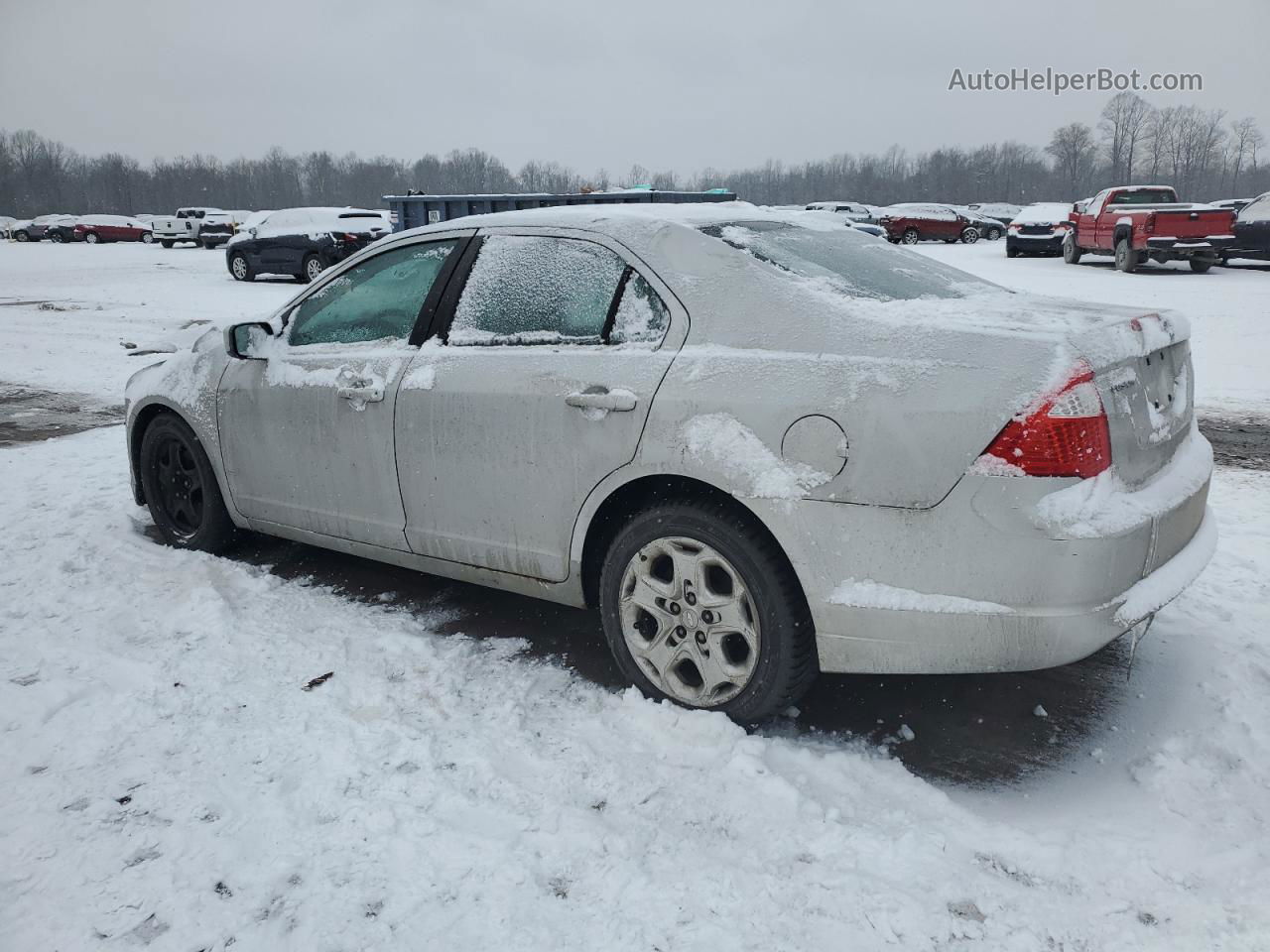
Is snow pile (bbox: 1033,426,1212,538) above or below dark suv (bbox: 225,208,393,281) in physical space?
below

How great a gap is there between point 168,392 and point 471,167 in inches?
4714

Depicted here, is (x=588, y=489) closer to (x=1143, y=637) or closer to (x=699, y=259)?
(x=699, y=259)

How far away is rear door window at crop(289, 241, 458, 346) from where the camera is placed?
3.75 m

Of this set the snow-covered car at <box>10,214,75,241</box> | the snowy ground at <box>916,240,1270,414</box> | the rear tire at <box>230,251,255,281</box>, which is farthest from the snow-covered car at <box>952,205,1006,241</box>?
the snow-covered car at <box>10,214,75,241</box>

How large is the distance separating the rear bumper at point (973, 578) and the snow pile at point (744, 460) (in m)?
0.06

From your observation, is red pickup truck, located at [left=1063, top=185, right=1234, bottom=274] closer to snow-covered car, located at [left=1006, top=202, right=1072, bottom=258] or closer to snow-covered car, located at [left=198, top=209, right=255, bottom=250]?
snow-covered car, located at [left=1006, top=202, right=1072, bottom=258]

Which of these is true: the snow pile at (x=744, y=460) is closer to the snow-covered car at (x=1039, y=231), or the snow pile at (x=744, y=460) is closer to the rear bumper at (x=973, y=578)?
the rear bumper at (x=973, y=578)

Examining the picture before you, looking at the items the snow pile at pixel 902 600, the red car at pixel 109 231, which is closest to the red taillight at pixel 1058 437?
the snow pile at pixel 902 600

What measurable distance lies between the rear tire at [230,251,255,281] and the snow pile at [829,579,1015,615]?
2096 cm

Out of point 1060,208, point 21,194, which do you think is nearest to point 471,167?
point 21,194

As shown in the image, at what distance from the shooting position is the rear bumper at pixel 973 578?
8.00ft

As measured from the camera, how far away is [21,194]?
10594 centimetres

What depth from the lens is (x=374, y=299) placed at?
3.93 meters

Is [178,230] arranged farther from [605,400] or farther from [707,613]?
[707,613]
